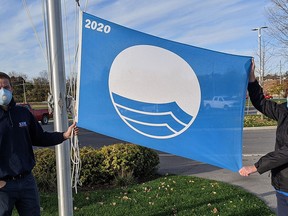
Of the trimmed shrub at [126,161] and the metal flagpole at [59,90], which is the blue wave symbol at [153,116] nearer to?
the metal flagpole at [59,90]

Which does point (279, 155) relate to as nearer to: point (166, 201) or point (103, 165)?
point (166, 201)

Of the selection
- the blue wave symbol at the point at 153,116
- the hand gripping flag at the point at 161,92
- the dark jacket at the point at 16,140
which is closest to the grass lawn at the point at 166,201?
the hand gripping flag at the point at 161,92

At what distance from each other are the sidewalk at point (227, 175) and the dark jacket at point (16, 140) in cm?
369

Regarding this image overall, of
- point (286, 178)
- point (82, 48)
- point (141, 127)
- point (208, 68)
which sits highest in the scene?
point (82, 48)

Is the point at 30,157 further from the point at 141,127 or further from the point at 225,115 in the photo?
the point at 225,115

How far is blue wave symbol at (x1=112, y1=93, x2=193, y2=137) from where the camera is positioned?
3285 mm

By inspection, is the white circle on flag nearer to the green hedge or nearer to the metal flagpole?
the metal flagpole

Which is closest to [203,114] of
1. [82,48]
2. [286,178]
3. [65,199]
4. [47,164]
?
[286,178]

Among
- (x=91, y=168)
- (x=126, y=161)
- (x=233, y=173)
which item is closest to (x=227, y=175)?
(x=233, y=173)

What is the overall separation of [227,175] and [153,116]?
4.66 meters

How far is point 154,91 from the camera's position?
3316 mm

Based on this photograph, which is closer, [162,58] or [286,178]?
[286,178]

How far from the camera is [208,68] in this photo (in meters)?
3.34

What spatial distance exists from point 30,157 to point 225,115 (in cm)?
188
